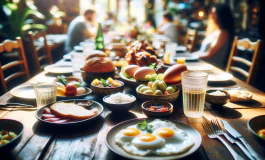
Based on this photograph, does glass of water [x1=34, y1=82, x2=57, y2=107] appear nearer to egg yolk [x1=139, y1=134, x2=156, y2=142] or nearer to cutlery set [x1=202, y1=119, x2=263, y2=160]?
egg yolk [x1=139, y1=134, x2=156, y2=142]

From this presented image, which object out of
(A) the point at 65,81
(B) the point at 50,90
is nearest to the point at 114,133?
(B) the point at 50,90

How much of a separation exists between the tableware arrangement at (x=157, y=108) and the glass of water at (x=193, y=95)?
3.8 inches

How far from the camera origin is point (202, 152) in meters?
0.87

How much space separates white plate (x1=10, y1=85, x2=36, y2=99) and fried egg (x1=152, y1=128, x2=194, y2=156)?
80cm

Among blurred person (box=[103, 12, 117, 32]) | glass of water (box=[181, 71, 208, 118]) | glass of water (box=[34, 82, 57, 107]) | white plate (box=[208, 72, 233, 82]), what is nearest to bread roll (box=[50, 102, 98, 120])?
glass of water (box=[34, 82, 57, 107])

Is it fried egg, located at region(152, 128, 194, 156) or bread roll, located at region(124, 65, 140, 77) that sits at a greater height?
bread roll, located at region(124, 65, 140, 77)

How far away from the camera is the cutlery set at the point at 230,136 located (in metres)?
0.83

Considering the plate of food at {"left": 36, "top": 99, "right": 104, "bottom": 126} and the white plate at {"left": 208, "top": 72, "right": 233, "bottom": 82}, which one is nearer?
the plate of food at {"left": 36, "top": 99, "right": 104, "bottom": 126}

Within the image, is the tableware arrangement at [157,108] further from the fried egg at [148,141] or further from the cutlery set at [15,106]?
the cutlery set at [15,106]

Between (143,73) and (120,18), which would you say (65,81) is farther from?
(120,18)

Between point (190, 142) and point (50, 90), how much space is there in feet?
2.40

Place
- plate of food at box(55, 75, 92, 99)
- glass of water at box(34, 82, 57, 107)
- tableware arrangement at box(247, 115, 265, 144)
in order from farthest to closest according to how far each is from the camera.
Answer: plate of food at box(55, 75, 92, 99) → glass of water at box(34, 82, 57, 107) → tableware arrangement at box(247, 115, 265, 144)

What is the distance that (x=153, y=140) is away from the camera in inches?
32.8

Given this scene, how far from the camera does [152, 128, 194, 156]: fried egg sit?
2.64 feet
